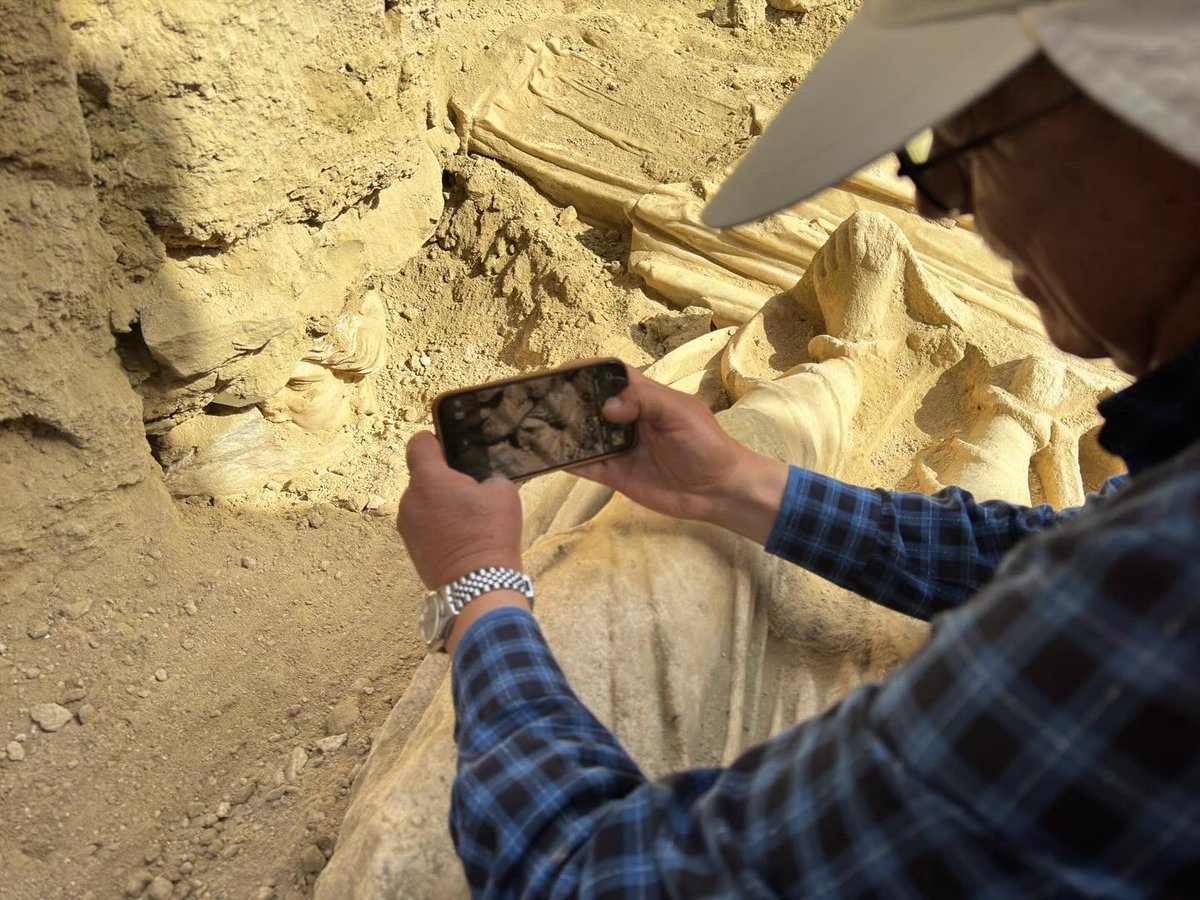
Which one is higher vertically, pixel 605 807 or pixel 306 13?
pixel 306 13

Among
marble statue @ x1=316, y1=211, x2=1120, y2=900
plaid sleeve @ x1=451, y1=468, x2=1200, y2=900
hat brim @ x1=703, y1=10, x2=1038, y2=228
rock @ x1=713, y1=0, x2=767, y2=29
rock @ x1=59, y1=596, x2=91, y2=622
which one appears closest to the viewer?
plaid sleeve @ x1=451, y1=468, x2=1200, y2=900

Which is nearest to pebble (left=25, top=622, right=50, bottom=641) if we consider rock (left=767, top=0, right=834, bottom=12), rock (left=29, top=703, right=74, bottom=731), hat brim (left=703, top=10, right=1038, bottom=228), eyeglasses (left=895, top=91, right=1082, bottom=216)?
rock (left=29, top=703, right=74, bottom=731)

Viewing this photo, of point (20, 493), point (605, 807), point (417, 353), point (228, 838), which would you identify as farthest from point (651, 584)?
point (417, 353)

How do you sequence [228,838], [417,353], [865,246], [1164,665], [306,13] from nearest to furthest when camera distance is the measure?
1. [1164,665]
2. [228,838]
3. [865,246]
4. [306,13]
5. [417,353]

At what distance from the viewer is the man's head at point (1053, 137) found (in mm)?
568

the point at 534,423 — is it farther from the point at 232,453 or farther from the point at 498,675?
the point at 232,453

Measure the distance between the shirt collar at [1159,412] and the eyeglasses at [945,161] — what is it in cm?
22

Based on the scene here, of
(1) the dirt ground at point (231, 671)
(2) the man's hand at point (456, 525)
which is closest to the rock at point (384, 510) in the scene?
(1) the dirt ground at point (231, 671)

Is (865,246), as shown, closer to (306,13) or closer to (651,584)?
(651,584)

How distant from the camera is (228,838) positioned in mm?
1803

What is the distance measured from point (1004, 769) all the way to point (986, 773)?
1 cm

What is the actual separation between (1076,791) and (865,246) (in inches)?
74.8

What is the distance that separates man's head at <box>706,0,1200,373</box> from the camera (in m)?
0.57

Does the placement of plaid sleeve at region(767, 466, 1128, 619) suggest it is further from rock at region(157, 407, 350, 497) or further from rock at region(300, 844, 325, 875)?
rock at region(157, 407, 350, 497)
